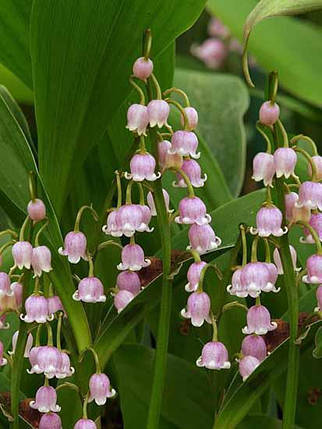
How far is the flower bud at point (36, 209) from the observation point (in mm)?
811

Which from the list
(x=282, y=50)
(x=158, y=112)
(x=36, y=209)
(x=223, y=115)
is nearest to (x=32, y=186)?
(x=36, y=209)

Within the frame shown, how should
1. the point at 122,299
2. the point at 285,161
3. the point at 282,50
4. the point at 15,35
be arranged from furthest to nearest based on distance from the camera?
the point at 282,50
the point at 15,35
the point at 122,299
the point at 285,161

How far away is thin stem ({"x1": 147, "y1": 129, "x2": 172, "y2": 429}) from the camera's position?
2.68 ft

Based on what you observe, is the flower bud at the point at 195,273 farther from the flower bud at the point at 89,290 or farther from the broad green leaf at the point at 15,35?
the broad green leaf at the point at 15,35

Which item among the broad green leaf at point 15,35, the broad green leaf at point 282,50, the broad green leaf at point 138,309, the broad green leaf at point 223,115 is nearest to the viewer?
the broad green leaf at point 138,309

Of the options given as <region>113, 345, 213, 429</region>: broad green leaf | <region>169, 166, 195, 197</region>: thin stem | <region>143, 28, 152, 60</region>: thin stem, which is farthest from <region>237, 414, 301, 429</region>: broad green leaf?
<region>143, 28, 152, 60</region>: thin stem

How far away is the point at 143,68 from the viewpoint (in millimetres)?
801

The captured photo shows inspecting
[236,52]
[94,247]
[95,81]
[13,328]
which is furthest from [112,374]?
[236,52]

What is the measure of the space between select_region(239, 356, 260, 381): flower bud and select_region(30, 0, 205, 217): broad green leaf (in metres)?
0.27

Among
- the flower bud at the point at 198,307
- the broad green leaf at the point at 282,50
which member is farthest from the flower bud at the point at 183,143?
the broad green leaf at the point at 282,50

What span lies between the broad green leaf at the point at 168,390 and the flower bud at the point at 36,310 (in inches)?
5.9

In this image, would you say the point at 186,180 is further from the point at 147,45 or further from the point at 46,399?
the point at 46,399

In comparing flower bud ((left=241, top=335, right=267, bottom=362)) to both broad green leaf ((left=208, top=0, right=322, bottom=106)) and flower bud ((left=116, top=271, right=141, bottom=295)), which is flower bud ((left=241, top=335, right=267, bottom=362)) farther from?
broad green leaf ((left=208, top=0, right=322, bottom=106))

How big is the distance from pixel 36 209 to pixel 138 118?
0.12 m
